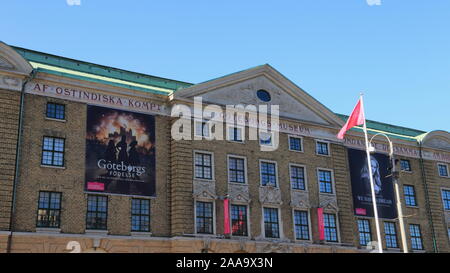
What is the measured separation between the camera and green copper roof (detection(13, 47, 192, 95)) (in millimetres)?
37688

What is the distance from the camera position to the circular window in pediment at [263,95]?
145ft

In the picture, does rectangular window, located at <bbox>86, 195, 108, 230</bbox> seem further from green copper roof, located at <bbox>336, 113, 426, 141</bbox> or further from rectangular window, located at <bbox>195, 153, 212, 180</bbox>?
green copper roof, located at <bbox>336, 113, 426, 141</bbox>

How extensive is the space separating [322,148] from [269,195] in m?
7.49

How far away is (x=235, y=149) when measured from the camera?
4162 centimetres

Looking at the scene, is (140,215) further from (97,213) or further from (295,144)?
(295,144)

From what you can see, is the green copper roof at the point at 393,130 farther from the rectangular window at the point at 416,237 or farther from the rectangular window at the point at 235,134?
the rectangular window at the point at 235,134

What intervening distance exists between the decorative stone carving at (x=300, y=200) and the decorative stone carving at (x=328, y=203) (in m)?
1.36

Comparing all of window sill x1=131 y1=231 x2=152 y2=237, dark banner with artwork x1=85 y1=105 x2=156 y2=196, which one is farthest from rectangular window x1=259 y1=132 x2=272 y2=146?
window sill x1=131 y1=231 x2=152 y2=237

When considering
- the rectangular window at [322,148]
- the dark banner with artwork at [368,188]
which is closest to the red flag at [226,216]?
the rectangular window at [322,148]

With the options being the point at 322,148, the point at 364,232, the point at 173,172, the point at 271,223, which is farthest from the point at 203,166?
the point at 364,232

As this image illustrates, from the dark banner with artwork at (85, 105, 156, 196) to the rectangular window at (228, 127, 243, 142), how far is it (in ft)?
20.0

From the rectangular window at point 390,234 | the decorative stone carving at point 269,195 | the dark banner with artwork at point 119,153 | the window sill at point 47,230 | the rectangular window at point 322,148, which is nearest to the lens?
the window sill at point 47,230
